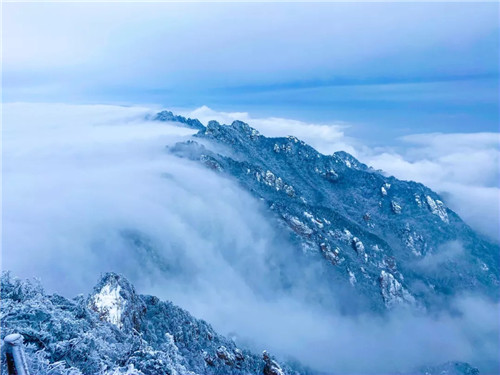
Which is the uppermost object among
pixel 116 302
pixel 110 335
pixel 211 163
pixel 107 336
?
pixel 107 336

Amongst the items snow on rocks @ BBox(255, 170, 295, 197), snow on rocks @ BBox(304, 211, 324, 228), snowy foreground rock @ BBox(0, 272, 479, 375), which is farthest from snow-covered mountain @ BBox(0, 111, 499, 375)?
snow on rocks @ BBox(304, 211, 324, 228)

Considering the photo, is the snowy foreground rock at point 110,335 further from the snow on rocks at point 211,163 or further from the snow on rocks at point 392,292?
the snow on rocks at point 211,163

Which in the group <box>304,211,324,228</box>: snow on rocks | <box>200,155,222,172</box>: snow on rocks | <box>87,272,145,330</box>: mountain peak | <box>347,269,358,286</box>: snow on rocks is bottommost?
<box>347,269,358,286</box>: snow on rocks

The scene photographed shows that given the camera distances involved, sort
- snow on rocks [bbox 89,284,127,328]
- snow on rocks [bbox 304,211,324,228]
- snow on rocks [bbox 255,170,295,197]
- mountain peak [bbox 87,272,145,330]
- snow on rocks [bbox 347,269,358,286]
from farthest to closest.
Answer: snow on rocks [bbox 255,170,295,197], snow on rocks [bbox 304,211,324,228], snow on rocks [bbox 347,269,358,286], mountain peak [bbox 87,272,145,330], snow on rocks [bbox 89,284,127,328]

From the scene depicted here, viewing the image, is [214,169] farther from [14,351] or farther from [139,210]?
[14,351]

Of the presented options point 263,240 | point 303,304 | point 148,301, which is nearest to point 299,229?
point 263,240

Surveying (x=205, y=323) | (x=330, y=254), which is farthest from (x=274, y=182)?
(x=205, y=323)

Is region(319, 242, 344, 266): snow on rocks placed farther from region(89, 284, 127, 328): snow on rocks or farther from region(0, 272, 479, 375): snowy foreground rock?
region(89, 284, 127, 328): snow on rocks

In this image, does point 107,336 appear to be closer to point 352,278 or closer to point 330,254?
point 330,254
